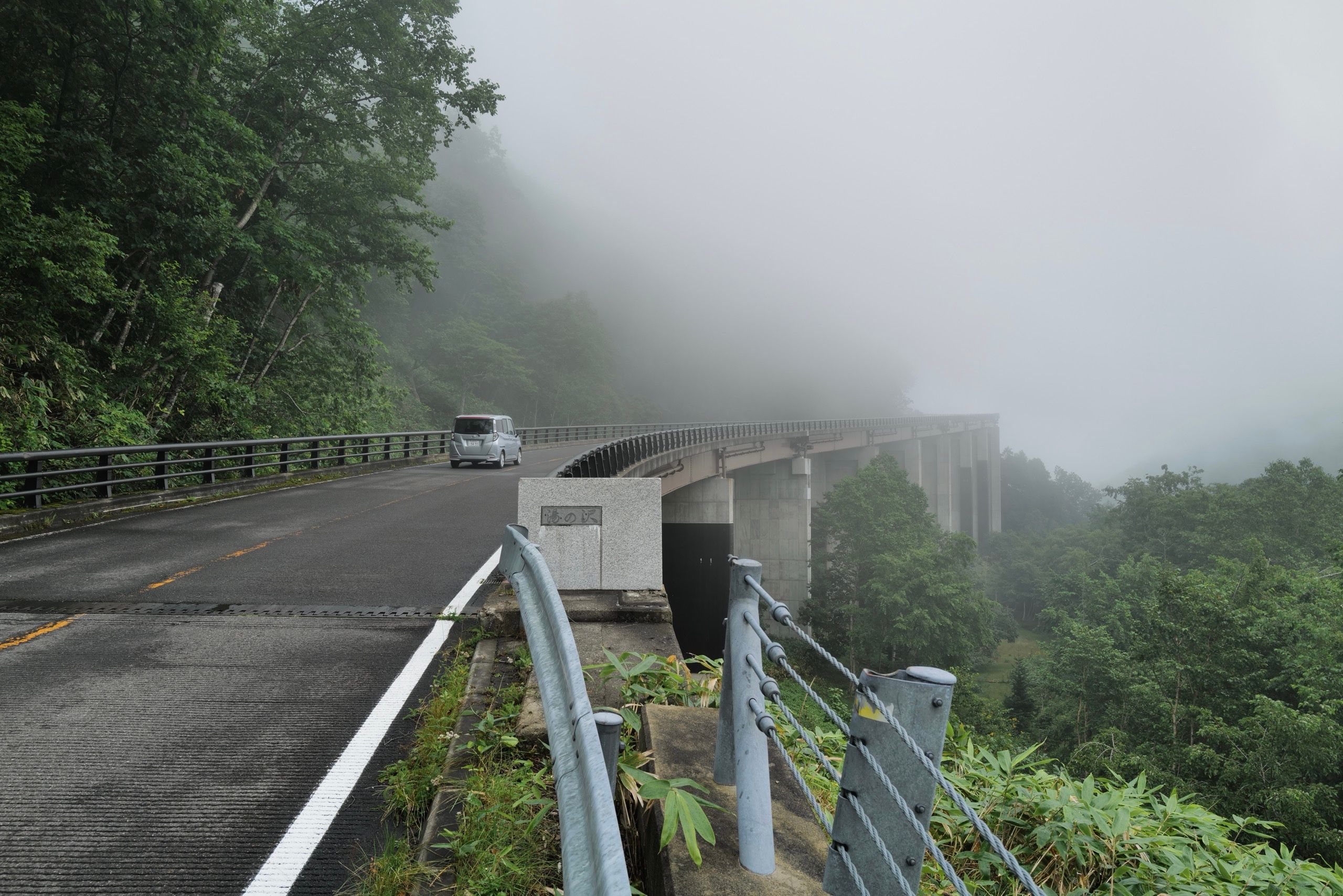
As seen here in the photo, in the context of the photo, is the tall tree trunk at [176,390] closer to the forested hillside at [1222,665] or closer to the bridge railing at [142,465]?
the bridge railing at [142,465]

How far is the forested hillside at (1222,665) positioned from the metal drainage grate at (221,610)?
19.4 feet

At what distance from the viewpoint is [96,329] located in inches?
707

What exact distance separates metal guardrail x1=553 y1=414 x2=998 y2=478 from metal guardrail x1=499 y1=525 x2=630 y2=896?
5047mm

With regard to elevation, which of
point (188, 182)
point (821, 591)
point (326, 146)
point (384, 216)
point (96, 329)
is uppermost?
point (326, 146)

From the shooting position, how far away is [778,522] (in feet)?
155

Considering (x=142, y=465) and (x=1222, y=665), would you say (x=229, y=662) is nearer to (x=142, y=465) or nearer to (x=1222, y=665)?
(x=142, y=465)

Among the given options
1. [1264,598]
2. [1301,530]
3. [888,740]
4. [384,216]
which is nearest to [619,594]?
[888,740]

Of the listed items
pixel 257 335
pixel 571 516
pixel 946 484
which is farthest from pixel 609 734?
pixel 946 484

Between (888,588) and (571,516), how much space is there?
43323 mm

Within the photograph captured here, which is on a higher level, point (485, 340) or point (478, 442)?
point (485, 340)

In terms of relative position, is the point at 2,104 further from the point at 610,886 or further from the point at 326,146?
the point at 610,886

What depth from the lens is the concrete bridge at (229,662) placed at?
10.0 ft

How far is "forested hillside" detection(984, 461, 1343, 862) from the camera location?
22.4 m

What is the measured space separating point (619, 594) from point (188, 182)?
1697cm
